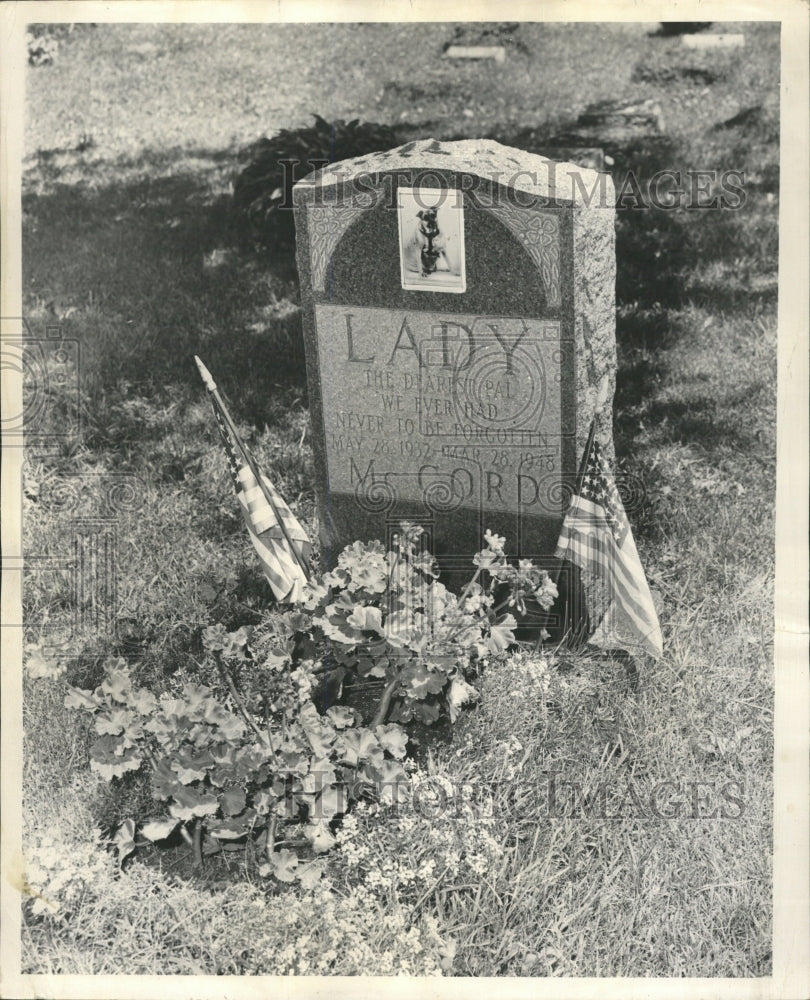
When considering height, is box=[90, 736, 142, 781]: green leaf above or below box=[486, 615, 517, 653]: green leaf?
below

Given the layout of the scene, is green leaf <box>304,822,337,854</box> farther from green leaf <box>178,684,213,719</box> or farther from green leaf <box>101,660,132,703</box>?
green leaf <box>101,660,132,703</box>

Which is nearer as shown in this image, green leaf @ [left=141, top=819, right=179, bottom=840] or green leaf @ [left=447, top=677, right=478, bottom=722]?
green leaf @ [left=141, top=819, right=179, bottom=840]

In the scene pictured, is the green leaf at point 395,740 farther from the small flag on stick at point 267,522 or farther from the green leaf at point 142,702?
the green leaf at point 142,702

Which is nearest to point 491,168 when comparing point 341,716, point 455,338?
point 455,338

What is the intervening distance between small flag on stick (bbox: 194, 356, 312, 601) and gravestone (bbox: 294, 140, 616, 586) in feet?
0.46

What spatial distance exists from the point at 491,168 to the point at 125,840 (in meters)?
2.65

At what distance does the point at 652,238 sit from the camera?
15.7 feet

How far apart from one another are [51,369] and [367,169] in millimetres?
1469

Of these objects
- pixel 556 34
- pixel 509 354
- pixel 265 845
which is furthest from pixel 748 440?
pixel 265 845

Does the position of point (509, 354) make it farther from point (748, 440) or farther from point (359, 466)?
Answer: point (748, 440)

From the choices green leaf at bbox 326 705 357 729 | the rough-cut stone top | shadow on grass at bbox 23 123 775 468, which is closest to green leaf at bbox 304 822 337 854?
green leaf at bbox 326 705 357 729

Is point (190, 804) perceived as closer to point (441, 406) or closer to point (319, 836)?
point (319, 836)

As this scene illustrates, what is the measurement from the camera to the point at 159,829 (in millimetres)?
3754

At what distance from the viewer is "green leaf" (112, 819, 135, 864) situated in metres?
3.78
